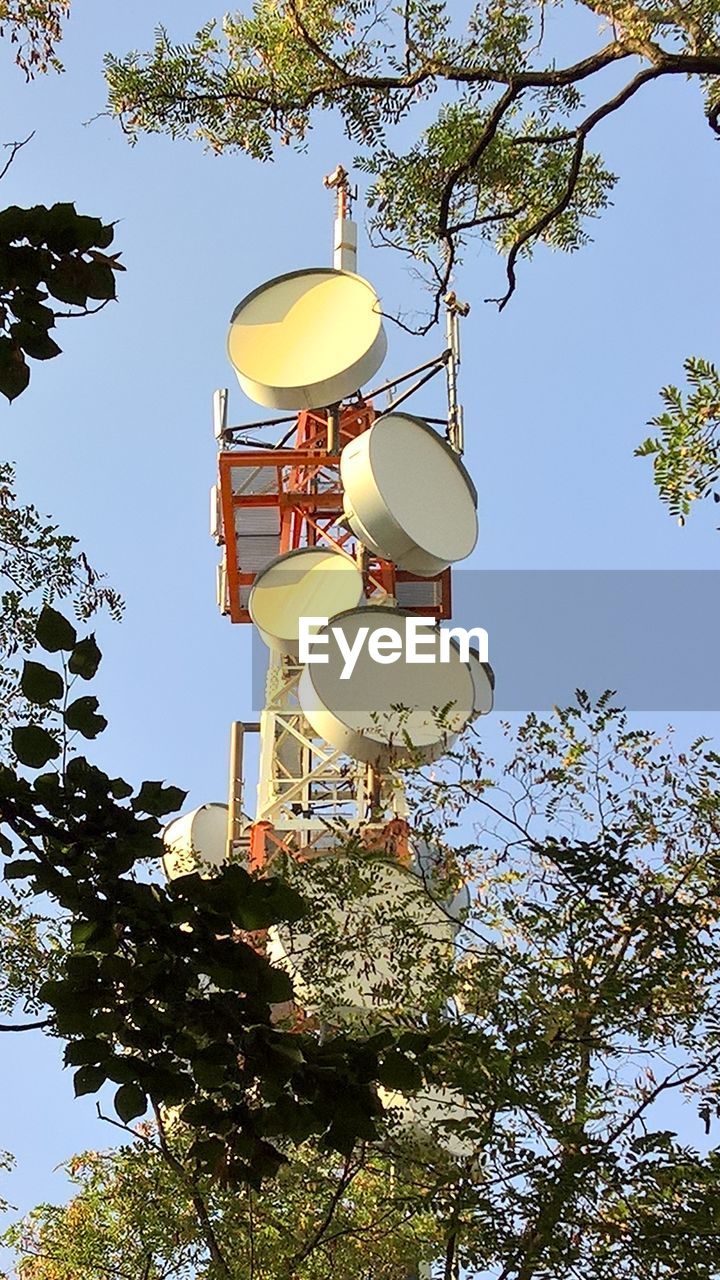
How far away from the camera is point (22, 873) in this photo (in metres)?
1.78

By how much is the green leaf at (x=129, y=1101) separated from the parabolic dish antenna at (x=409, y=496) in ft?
31.0

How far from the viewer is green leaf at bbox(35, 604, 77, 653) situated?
178cm

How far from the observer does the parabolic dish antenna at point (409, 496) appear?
11.1 meters

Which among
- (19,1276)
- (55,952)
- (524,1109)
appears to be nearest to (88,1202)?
(19,1276)

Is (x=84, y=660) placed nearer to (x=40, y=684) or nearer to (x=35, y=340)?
(x=40, y=684)

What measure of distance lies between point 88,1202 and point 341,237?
30.9ft

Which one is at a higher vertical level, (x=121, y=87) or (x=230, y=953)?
(x=121, y=87)

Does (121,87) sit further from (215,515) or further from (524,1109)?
(215,515)

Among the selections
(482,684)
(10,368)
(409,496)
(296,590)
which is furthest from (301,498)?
(10,368)

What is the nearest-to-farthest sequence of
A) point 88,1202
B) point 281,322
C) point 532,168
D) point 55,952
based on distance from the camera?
point 532,168, point 55,952, point 88,1202, point 281,322

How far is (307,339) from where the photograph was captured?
12.6m

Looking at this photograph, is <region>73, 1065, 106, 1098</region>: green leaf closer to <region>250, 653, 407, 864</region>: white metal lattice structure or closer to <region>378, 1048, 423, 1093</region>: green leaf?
<region>378, 1048, 423, 1093</region>: green leaf

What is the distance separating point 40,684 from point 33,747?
0.08m

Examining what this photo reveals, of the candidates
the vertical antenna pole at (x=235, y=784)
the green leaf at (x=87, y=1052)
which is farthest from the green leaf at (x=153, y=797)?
the vertical antenna pole at (x=235, y=784)
